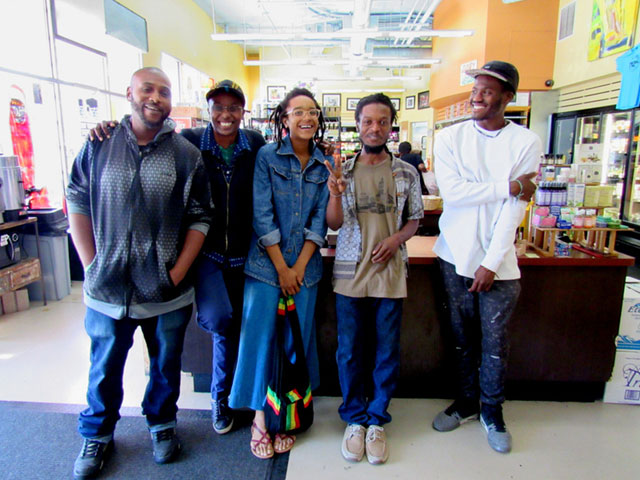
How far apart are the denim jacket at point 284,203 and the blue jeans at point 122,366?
431 millimetres

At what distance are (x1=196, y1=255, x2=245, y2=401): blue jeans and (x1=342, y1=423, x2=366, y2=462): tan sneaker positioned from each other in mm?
688

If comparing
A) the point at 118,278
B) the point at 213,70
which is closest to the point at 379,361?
the point at 118,278

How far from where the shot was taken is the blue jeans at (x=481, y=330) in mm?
1986

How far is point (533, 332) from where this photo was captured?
7.77 feet

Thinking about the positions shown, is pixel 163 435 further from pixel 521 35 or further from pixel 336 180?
pixel 521 35

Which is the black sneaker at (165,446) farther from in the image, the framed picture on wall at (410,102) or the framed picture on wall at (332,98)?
the framed picture on wall at (332,98)

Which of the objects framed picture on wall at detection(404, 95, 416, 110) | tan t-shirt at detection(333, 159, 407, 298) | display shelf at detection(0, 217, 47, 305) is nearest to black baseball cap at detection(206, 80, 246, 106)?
tan t-shirt at detection(333, 159, 407, 298)

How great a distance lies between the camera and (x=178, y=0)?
923 centimetres

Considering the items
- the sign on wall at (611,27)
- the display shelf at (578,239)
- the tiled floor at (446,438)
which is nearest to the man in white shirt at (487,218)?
the tiled floor at (446,438)

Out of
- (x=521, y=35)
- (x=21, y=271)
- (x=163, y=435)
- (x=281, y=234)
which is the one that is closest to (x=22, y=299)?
(x=21, y=271)

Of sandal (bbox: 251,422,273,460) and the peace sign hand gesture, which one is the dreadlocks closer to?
the peace sign hand gesture

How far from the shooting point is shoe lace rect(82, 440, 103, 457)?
1.87m

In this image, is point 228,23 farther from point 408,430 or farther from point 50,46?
point 408,430

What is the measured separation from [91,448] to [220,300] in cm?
85
